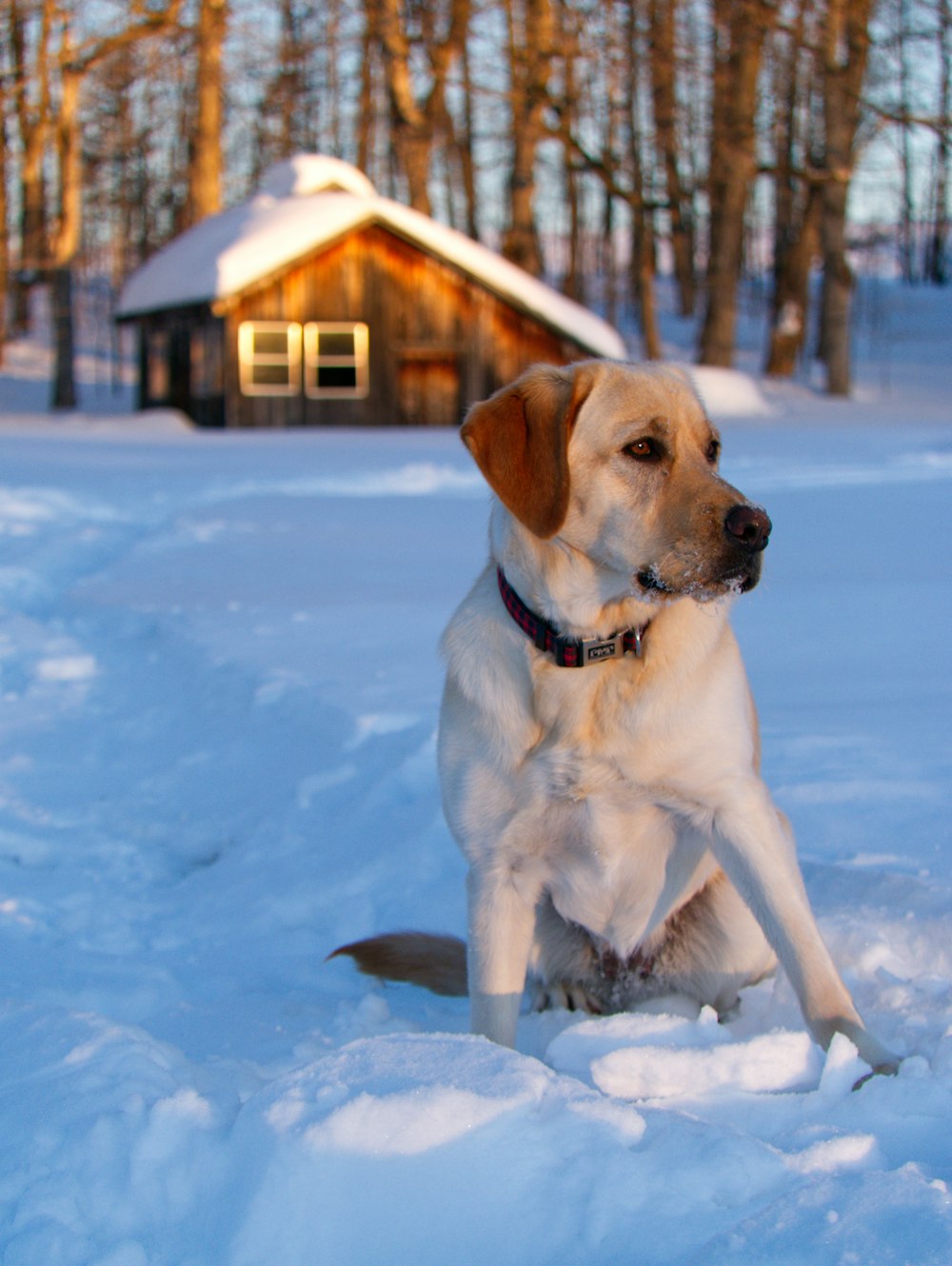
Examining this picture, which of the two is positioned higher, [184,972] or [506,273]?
[506,273]

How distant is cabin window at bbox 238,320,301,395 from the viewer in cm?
2611

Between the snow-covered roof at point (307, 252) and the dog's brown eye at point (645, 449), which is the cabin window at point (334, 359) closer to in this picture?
the snow-covered roof at point (307, 252)

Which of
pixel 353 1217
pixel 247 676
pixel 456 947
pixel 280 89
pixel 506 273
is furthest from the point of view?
pixel 280 89

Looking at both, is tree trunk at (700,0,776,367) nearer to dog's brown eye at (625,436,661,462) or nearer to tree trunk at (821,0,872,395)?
tree trunk at (821,0,872,395)

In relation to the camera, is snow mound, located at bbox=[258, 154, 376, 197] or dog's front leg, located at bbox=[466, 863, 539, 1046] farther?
snow mound, located at bbox=[258, 154, 376, 197]

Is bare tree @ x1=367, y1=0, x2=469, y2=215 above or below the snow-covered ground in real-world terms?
above

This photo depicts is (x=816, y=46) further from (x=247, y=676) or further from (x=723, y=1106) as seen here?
(x=723, y=1106)

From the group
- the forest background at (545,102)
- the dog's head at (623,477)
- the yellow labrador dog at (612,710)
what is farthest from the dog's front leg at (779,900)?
the forest background at (545,102)

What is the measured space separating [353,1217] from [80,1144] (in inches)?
17.5

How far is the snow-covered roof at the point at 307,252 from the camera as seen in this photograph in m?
24.6

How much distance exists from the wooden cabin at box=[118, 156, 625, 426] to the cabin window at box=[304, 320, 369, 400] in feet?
0.08

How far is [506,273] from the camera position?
1013 inches

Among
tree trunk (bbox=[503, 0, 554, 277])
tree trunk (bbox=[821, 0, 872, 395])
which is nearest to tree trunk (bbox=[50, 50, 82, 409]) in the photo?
tree trunk (bbox=[503, 0, 554, 277])

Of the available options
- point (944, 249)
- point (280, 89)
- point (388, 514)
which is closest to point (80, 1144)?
point (388, 514)
